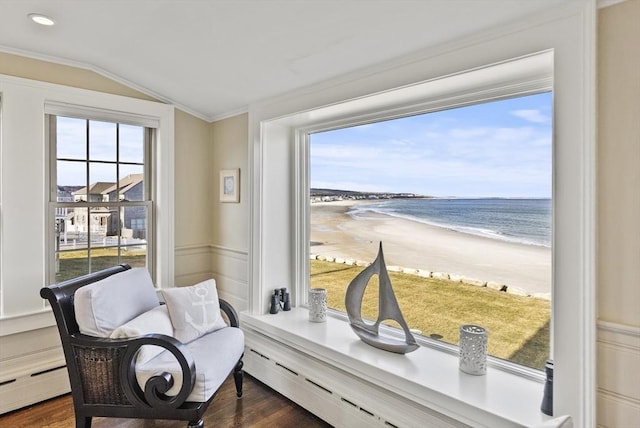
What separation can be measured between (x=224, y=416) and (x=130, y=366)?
0.81 metres

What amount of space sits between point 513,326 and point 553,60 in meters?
1.26

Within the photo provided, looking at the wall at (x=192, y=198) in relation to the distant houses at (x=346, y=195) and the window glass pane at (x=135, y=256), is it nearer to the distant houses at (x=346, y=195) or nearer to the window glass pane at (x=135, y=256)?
the window glass pane at (x=135, y=256)

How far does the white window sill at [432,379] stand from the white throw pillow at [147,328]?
75cm

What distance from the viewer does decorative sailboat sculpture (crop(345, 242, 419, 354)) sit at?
2098 millimetres

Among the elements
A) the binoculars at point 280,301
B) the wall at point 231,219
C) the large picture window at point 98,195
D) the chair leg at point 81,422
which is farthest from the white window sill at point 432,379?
the large picture window at point 98,195

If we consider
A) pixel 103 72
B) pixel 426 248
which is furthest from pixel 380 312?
pixel 103 72

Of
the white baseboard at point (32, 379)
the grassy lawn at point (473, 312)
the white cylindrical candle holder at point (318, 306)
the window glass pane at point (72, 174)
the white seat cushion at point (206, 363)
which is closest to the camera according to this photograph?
the grassy lawn at point (473, 312)

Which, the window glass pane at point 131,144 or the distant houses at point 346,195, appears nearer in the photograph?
the distant houses at point 346,195

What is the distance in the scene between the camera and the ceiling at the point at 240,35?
164cm

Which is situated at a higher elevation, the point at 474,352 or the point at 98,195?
the point at 98,195

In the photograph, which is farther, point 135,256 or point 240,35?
point 135,256

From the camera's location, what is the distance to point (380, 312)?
7.31 ft

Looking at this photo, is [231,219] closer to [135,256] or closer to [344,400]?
[135,256]

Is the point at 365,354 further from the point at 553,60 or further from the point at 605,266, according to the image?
the point at 553,60
